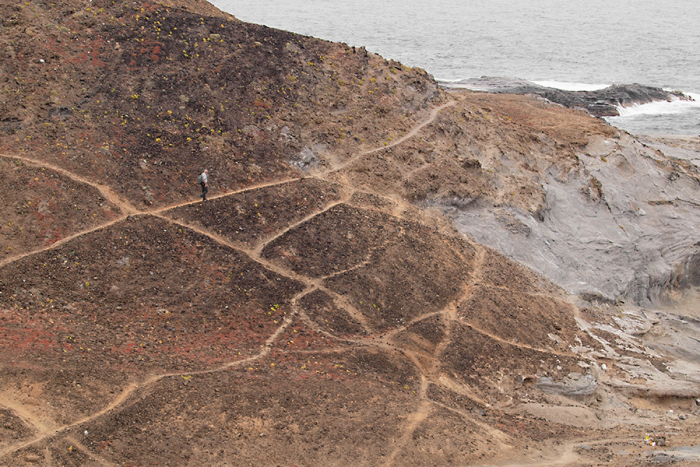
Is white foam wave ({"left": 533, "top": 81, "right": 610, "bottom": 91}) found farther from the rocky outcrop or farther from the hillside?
the hillside

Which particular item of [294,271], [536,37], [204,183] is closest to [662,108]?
[536,37]

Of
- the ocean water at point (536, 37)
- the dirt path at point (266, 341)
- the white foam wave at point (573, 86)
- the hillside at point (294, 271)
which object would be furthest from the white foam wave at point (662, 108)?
the dirt path at point (266, 341)

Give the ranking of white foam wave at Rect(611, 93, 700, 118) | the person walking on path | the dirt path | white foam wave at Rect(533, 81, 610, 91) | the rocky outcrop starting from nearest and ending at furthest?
the dirt path < the person walking on path < the rocky outcrop < white foam wave at Rect(611, 93, 700, 118) < white foam wave at Rect(533, 81, 610, 91)

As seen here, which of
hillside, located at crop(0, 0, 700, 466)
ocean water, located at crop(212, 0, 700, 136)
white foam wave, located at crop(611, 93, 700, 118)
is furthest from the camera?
ocean water, located at crop(212, 0, 700, 136)

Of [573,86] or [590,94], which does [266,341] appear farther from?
[573,86]

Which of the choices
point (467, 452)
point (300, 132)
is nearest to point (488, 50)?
point (300, 132)

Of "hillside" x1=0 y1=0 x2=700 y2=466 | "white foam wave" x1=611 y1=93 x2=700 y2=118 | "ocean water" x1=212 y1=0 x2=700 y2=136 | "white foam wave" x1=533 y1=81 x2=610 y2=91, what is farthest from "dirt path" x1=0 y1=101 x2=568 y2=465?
"white foam wave" x1=533 y1=81 x2=610 y2=91

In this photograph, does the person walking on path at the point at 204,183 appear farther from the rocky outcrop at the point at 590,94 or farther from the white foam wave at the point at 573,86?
the white foam wave at the point at 573,86
